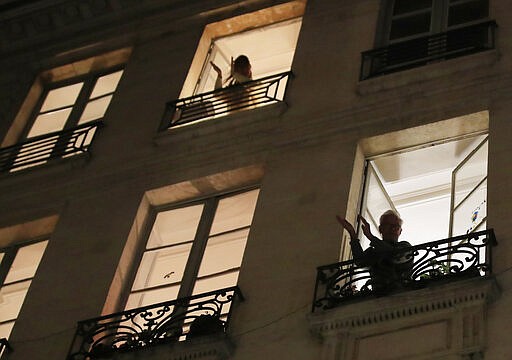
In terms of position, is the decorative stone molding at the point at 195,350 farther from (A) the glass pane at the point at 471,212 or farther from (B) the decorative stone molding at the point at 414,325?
(A) the glass pane at the point at 471,212

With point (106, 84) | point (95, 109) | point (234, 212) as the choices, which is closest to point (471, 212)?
point (234, 212)

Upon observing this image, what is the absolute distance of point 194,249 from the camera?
10031 mm

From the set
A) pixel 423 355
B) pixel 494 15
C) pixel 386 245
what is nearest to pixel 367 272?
pixel 386 245

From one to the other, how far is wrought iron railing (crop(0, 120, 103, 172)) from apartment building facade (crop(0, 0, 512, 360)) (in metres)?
0.04

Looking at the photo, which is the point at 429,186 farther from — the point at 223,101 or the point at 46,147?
the point at 46,147

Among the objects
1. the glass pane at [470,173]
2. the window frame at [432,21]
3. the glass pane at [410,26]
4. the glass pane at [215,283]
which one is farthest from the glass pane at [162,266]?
the glass pane at [410,26]

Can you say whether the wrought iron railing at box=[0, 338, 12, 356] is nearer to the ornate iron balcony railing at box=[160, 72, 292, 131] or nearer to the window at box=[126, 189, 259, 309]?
the window at box=[126, 189, 259, 309]

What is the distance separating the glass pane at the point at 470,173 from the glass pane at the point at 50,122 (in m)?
4.45

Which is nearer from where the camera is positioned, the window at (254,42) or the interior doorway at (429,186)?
the interior doorway at (429,186)

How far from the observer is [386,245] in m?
8.85

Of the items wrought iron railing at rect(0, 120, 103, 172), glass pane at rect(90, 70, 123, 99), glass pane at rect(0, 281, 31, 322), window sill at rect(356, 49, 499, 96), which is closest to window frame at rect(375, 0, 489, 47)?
window sill at rect(356, 49, 499, 96)

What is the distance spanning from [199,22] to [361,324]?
526 centimetres

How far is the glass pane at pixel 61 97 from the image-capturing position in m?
13.1

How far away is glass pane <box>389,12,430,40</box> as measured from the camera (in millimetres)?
11500
